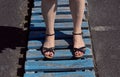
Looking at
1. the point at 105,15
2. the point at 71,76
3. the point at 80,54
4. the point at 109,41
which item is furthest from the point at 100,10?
the point at 71,76

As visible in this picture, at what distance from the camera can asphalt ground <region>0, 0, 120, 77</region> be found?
348 centimetres

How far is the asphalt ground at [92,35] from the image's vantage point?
348 cm

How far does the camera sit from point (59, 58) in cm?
346

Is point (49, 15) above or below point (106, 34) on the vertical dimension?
above

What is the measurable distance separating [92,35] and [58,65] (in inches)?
27.0

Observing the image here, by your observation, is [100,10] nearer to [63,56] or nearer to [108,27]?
[108,27]

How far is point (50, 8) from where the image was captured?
325 centimetres

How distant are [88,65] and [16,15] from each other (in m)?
1.27

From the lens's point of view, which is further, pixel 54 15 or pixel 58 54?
pixel 58 54

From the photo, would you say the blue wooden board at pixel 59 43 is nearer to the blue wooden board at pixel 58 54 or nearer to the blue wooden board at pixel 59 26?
the blue wooden board at pixel 58 54

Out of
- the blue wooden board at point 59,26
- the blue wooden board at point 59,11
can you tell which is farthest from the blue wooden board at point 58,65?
the blue wooden board at point 59,11

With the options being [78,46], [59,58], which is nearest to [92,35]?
[78,46]

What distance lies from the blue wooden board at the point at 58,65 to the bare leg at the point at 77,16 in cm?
10

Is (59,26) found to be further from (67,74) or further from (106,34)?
(67,74)
